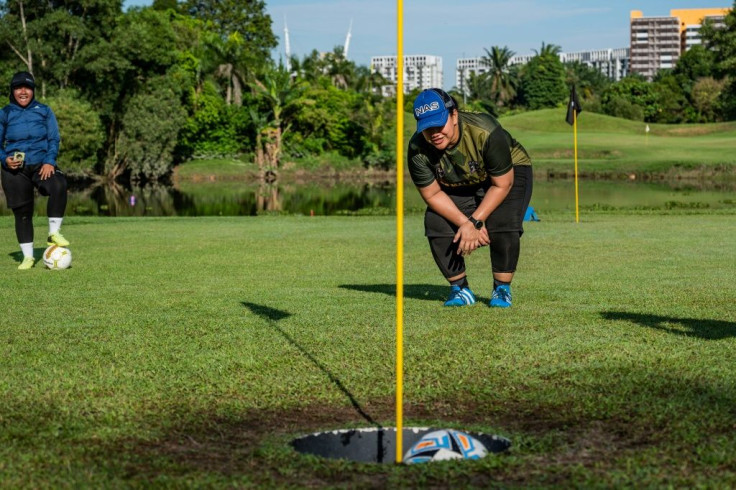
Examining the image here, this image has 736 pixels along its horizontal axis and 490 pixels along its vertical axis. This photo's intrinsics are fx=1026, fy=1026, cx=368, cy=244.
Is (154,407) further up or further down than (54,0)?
further down

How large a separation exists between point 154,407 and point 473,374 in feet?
7.23

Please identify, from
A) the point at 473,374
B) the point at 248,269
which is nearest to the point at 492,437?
the point at 473,374

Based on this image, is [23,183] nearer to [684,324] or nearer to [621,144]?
[684,324]

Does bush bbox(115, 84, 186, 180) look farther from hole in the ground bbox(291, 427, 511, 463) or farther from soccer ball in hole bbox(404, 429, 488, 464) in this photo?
soccer ball in hole bbox(404, 429, 488, 464)

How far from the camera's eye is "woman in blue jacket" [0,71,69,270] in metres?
15.0

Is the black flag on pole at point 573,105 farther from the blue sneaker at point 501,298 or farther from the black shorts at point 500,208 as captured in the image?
the blue sneaker at point 501,298

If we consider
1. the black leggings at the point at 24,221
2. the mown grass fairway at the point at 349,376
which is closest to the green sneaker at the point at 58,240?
the black leggings at the point at 24,221

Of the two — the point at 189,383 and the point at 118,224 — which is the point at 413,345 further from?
the point at 118,224

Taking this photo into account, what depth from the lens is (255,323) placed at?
9.45m

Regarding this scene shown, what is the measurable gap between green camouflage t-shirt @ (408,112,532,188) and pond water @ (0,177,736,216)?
26891 mm

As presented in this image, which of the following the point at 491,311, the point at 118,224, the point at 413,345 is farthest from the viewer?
the point at 118,224

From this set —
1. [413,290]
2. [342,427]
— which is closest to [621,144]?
[413,290]

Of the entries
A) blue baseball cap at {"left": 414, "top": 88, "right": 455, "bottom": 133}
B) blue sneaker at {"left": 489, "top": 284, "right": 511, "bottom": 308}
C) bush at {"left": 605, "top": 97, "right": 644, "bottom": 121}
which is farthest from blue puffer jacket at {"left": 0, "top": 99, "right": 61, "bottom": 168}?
bush at {"left": 605, "top": 97, "right": 644, "bottom": 121}

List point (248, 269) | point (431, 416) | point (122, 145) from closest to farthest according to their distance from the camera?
1. point (431, 416)
2. point (248, 269)
3. point (122, 145)
